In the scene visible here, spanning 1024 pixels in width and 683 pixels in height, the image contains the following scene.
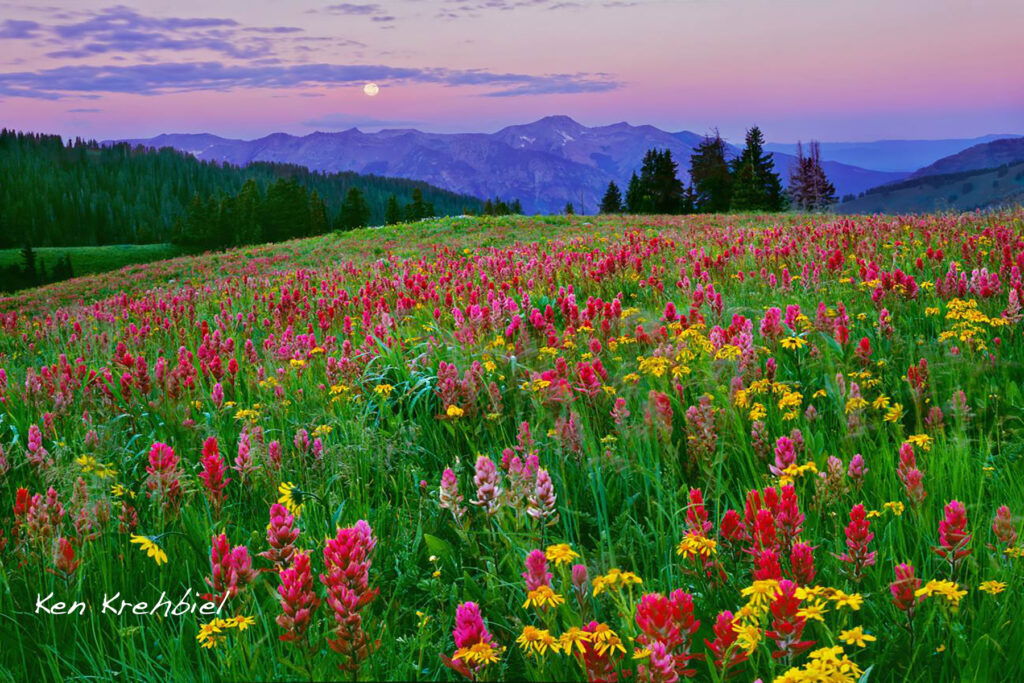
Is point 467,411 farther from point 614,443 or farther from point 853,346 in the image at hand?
point 853,346

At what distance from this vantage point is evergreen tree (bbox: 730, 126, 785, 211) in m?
74.1

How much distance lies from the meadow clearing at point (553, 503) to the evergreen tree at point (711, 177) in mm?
81602

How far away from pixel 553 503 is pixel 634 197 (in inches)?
3379

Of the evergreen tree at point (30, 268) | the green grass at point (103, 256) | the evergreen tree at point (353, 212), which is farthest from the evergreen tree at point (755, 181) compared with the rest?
the evergreen tree at point (30, 268)

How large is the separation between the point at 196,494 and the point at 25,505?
29.2 inches

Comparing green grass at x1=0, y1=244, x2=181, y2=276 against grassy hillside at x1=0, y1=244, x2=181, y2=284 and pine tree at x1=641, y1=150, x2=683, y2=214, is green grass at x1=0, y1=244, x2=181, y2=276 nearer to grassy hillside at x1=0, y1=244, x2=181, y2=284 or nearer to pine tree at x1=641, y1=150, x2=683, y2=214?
grassy hillside at x1=0, y1=244, x2=181, y2=284

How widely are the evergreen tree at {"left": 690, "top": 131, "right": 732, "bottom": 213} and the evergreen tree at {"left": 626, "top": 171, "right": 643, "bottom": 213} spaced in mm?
7841

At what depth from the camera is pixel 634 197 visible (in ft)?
277

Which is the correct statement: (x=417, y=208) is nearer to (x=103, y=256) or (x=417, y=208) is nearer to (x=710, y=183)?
(x=710, y=183)

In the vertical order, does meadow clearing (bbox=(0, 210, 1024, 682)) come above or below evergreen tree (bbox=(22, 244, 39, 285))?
below

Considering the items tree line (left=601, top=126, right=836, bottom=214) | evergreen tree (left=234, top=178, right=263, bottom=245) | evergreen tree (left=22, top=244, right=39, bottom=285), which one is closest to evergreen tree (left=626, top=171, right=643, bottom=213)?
tree line (left=601, top=126, right=836, bottom=214)

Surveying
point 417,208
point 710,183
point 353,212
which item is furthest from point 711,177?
point 353,212

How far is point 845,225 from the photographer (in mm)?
11422

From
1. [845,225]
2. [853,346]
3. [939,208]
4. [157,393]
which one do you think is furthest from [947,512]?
[939,208]
